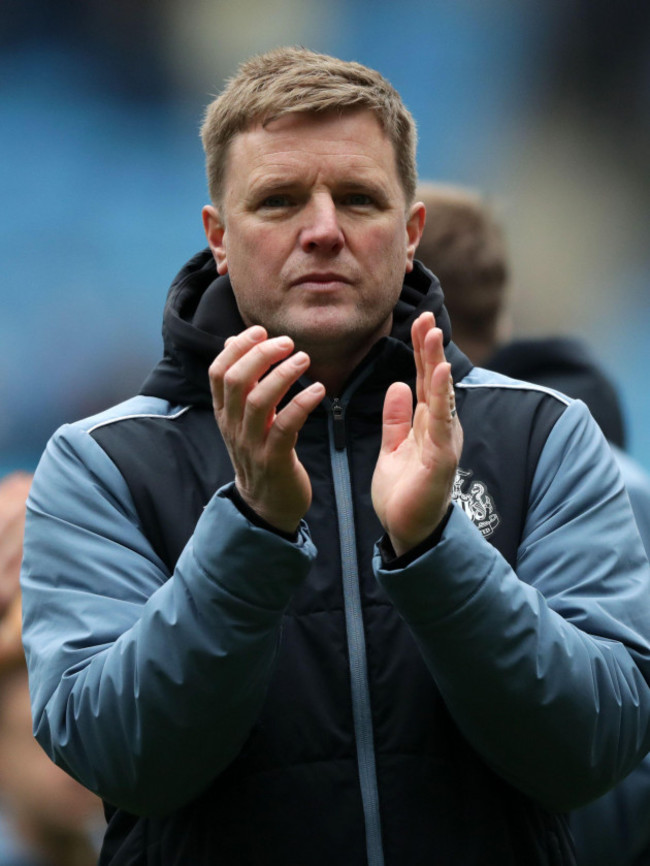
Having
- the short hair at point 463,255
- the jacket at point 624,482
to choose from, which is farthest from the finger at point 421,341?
the short hair at point 463,255

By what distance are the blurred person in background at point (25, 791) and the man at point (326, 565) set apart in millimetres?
1386

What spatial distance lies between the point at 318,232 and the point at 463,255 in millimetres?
1153

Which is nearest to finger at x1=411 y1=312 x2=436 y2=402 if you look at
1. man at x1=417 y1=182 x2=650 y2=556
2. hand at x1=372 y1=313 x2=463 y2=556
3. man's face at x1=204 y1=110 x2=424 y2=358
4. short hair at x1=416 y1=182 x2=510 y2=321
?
hand at x1=372 y1=313 x2=463 y2=556

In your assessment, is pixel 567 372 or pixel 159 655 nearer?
pixel 159 655

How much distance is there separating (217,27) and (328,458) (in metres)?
3.57

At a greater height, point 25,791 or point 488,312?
point 488,312

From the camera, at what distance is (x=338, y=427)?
82.5 inches

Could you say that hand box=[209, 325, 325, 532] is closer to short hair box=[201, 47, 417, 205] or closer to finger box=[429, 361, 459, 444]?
finger box=[429, 361, 459, 444]

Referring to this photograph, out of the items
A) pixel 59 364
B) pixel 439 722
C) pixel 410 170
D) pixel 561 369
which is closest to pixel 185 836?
pixel 439 722

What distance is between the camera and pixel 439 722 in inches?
76.2

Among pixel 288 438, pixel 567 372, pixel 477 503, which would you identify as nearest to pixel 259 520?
pixel 288 438

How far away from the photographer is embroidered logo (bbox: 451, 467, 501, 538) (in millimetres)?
2049

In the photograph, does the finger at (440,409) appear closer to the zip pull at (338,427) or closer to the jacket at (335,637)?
the jacket at (335,637)

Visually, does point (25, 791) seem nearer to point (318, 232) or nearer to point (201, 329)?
point (201, 329)
